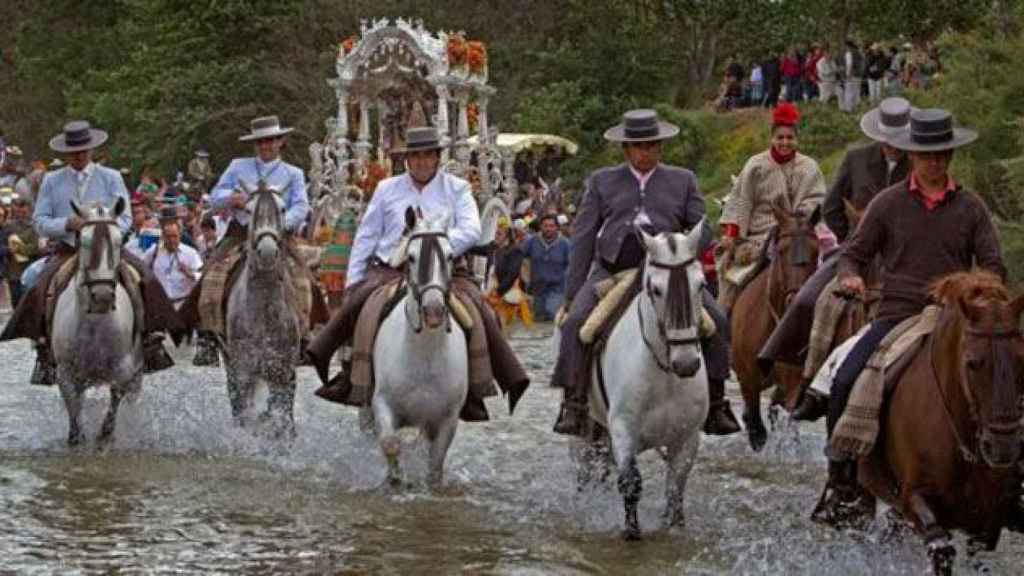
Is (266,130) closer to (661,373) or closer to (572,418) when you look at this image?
(572,418)

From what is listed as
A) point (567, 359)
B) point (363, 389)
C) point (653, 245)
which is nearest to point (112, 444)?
point (363, 389)

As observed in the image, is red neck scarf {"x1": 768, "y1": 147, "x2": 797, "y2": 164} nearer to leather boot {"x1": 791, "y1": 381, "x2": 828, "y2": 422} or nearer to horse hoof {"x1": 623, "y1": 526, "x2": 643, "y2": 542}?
leather boot {"x1": 791, "y1": 381, "x2": 828, "y2": 422}

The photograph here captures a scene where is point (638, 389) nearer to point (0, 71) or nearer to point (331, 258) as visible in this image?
point (331, 258)

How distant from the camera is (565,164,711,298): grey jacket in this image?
1229cm

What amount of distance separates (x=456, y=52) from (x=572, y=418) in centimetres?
2696

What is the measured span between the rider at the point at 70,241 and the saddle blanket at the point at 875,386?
7052 millimetres

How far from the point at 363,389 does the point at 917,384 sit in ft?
15.0

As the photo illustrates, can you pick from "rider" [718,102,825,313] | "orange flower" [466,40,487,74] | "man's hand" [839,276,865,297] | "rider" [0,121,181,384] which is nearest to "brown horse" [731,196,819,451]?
"rider" [718,102,825,313]

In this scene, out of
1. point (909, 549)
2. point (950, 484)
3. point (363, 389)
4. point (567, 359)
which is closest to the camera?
point (950, 484)

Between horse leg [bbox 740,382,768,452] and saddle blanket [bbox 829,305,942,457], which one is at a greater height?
saddle blanket [bbox 829,305,942,457]

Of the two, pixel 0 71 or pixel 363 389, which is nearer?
pixel 363 389

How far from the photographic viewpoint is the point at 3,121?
6494 cm

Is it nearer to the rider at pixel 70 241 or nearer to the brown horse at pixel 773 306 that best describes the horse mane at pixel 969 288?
the brown horse at pixel 773 306

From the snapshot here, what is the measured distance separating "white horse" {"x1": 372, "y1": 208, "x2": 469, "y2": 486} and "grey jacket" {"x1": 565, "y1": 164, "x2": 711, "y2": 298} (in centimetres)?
88
